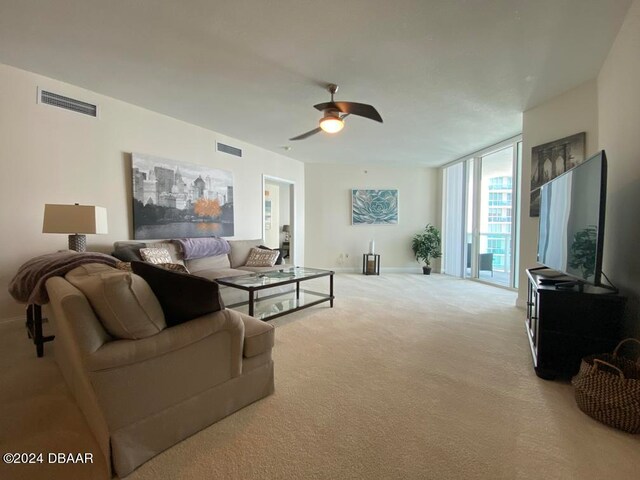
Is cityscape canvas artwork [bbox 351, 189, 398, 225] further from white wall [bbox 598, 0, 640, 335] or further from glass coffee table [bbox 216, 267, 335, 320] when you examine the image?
white wall [bbox 598, 0, 640, 335]

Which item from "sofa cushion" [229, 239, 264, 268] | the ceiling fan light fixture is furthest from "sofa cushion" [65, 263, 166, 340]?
"sofa cushion" [229, 239, 264, 268]

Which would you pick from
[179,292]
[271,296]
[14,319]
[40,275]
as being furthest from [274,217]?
[179,292]

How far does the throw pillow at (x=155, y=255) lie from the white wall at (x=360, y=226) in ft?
11.7

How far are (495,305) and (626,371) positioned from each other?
2.28 m

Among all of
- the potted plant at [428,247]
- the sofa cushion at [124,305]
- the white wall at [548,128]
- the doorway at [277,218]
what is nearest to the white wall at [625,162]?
the white wall at [548,128]

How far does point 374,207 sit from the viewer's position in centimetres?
686

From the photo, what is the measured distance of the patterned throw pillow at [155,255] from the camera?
3.30 m

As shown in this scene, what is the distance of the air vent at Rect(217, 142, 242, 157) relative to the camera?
187 inches

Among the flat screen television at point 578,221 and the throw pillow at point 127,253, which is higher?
the flat screen television at point 578,221

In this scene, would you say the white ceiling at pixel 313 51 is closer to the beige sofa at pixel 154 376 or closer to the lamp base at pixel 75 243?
the lamp base at pixel 75 243

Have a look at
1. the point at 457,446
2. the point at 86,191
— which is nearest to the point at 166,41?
the point at 86,191

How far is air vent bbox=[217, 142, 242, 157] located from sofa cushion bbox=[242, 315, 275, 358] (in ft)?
12.3

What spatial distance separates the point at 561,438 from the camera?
1.45 m

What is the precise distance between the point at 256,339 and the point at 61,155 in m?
3.10
